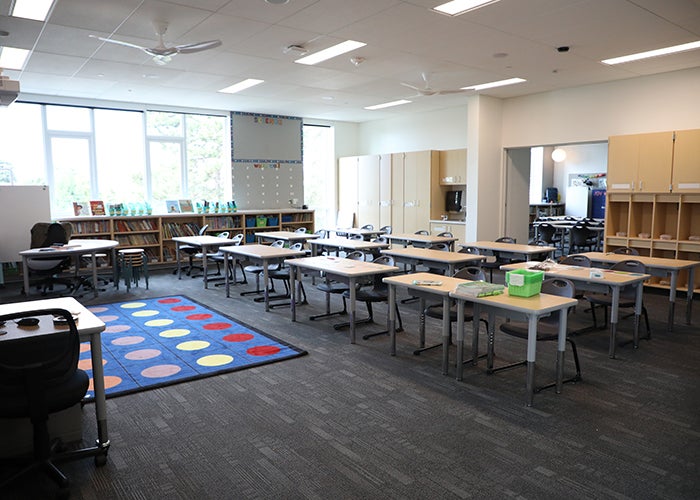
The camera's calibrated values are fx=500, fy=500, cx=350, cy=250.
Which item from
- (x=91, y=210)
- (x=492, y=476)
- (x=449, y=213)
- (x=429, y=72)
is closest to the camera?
(x=492, y=476)

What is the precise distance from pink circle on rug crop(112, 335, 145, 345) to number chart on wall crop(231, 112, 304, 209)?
22.5 ft

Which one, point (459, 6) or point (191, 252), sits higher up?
point (459, 6)

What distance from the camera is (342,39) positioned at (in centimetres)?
628

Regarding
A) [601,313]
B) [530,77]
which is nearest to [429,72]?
[530,77]

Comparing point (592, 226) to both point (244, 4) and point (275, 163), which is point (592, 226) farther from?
point (244, 4)

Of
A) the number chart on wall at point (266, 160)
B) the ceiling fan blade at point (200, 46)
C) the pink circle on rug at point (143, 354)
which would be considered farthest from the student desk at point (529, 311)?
the number chart on wall at point (266, 160)

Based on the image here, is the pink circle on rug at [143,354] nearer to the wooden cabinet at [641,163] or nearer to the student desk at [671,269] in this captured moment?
the student desk at [671,269]

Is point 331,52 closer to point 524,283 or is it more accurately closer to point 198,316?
point 198,316

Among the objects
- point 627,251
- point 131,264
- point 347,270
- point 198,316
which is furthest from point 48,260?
point 627,251

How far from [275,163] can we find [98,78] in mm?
4976

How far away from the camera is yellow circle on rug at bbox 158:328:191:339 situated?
5789 millimetres

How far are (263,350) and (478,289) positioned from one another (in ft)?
7.61

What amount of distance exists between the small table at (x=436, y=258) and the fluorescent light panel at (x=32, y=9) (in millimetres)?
4842

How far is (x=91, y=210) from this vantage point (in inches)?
402
